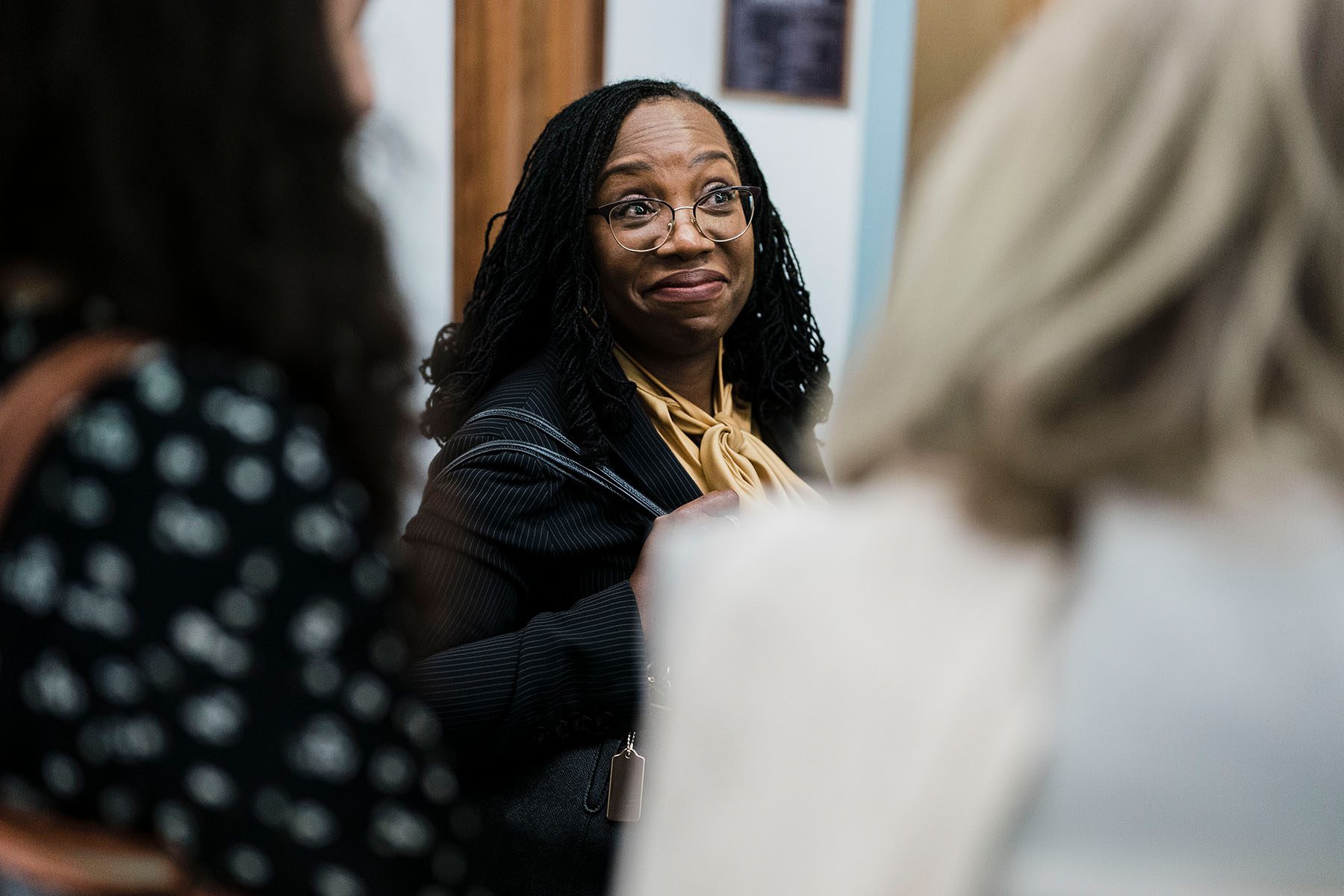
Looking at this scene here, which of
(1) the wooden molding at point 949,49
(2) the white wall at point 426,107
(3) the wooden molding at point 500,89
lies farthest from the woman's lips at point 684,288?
(1) the wooden molding at point 949,49

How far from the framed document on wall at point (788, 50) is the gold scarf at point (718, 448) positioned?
4.05 ft

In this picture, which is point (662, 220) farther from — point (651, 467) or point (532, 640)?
point (532, 640)

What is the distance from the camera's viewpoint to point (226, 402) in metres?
0.73

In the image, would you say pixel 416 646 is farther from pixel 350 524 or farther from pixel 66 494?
pixel 66 494

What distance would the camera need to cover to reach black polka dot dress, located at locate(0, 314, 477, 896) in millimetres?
706

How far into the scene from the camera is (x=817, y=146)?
3104 mm

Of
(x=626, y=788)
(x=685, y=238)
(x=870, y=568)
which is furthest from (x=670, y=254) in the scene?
(x=870, y=568)

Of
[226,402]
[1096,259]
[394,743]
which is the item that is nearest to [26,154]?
[226,402]

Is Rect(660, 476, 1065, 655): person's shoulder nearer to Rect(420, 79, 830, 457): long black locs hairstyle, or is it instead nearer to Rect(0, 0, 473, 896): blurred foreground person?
Rect(0, 0, 473, 896): blurred foreground person

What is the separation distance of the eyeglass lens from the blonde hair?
122cm

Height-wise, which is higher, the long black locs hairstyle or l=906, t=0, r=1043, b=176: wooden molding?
l=906, t=0, r=1043, b=176: wooden molding

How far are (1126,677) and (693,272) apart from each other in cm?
135

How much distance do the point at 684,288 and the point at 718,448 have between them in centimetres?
26

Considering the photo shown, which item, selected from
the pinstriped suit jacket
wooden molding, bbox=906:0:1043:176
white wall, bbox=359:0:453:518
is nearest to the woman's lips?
the pinstriped suit jacket
